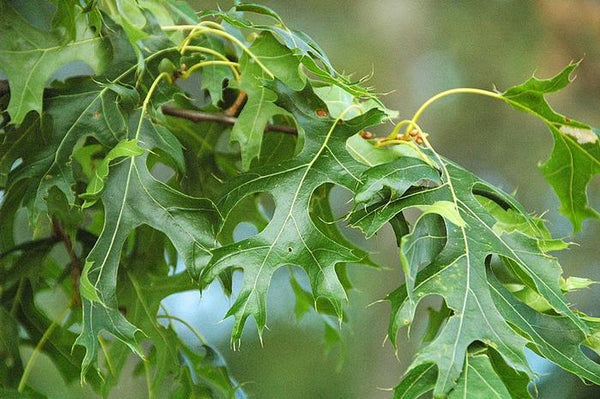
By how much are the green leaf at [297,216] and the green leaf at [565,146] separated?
130mm

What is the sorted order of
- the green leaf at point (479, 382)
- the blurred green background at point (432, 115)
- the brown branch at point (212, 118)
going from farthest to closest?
the blurred green background at point (432, 115) → the brown branch at point (212, 118) → the green leaf at point (479, 382)

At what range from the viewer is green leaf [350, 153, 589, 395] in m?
0.52

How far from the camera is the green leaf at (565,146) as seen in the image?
665 mm

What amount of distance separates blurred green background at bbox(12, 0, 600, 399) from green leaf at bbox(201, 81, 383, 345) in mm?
1217

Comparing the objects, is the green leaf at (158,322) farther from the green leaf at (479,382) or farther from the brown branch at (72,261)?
the green leaf at (479,382)

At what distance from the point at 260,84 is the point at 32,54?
191mm

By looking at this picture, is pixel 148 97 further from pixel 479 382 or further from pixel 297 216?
pixel 479 382

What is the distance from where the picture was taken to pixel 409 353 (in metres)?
1.89

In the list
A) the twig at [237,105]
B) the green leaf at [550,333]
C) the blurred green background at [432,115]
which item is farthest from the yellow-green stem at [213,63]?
the blurred green background at [432,115]

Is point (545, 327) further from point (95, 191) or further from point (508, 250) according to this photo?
point (95, 191)

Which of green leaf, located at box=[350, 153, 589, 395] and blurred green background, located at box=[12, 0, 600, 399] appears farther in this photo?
blurred green background, located at box=[12, 0, 600, 399]

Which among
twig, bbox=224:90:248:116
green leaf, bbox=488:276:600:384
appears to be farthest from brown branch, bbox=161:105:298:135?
green leaf, bbox=488:276:600:384

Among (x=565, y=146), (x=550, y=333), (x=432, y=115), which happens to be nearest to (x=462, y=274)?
(x=550, y=333)

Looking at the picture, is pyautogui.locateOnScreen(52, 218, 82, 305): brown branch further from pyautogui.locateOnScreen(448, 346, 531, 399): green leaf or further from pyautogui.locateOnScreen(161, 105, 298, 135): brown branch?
pyautogui.locateOnScreen(448, 346, 531, 399): green leaf
